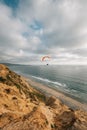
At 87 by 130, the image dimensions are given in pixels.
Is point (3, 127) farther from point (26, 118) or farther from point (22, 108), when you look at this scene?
point (22, 108)

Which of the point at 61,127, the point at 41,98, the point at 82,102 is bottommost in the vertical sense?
the point at 82,102

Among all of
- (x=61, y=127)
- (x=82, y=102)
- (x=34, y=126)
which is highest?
(x=34, y=126)

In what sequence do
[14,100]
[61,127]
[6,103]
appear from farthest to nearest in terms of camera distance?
[14,100]
[6,103]
[61,127]

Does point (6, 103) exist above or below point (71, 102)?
above

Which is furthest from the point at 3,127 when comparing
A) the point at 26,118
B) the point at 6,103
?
the point at 6,103

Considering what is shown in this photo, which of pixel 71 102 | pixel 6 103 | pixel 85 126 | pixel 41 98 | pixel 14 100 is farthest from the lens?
pixel 71 102

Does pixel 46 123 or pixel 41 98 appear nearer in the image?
pixel 46 123

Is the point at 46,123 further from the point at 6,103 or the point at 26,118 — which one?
the point at 6,103

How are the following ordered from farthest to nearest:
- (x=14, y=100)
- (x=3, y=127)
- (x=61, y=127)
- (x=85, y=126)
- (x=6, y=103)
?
1. (x=14, y=100)
2. (x=6, y=103)
3. (x=61, y=127)
4. (x=85, y=126)
5. (x=3, y=127)

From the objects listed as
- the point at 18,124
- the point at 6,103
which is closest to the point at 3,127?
the point at 18,124
